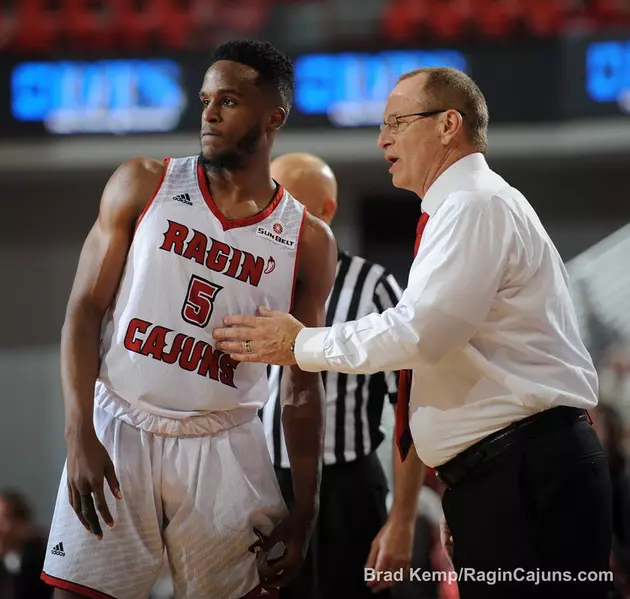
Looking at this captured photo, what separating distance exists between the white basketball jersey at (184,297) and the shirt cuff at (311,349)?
0.18m

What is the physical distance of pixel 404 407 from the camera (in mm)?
2350

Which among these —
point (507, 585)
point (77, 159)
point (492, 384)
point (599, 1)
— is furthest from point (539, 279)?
point (599, 1)

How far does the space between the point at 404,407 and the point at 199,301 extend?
0.55m

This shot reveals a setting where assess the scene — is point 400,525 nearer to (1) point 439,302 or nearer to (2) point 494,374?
(2) point 494,374

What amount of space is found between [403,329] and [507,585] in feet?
1.92

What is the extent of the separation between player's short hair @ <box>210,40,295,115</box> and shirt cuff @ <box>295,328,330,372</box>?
59 cm

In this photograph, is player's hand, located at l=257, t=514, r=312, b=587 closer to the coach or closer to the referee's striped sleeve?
the coach

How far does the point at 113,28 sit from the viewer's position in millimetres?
8008

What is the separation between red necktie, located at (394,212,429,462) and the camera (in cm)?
233

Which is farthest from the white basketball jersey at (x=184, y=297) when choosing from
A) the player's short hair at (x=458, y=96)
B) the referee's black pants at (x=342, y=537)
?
the referee's black pants at (x=342, y=537)

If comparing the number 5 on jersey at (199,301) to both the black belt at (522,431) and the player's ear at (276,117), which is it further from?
the black belt at (522,431)

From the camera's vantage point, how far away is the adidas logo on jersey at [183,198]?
224 centimetres

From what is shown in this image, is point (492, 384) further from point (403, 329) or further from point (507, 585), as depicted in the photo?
point (507, 585)

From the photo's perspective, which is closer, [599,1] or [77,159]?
[77,159]
